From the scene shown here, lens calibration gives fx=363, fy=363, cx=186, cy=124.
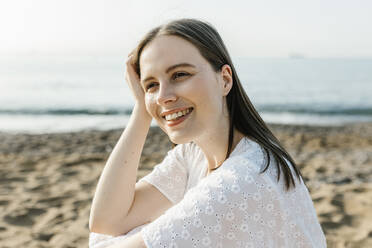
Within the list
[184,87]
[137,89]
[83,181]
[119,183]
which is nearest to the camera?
[184,87]

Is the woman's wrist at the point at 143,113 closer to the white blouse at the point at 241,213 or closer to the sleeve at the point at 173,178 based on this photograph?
the sleeve at the point at 173,178

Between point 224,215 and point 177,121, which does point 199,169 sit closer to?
point 177,121

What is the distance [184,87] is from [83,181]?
366 centimetres

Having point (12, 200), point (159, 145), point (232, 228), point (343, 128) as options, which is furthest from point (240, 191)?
point (343, 128)

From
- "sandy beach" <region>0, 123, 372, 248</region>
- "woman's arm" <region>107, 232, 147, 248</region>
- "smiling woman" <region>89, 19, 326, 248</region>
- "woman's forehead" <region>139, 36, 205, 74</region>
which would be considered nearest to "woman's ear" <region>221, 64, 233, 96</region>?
"smiling woman" <region>89, 19, 326, 248</region>

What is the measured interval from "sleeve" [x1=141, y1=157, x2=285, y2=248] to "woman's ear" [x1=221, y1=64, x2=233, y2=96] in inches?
20.6

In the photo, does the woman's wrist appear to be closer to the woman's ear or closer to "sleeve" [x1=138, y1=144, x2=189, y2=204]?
"sleeve" [x1=138, y1=144, x2=189, y2=204]

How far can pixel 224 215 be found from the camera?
4.45 feet

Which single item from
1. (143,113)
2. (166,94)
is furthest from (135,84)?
(166,94)

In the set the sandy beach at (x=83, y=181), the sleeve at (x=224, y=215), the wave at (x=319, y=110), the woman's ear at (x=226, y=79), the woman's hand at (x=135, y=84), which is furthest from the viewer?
the wave at (x=319, y=110)

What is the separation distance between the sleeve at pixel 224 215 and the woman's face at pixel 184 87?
0.37m

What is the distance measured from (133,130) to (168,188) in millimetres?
426

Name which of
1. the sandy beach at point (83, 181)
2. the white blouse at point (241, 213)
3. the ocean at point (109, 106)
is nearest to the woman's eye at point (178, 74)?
the white blouse at point (241, 213)

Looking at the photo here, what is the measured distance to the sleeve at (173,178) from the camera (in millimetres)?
2270
